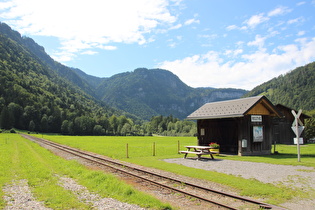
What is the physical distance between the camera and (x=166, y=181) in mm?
11750

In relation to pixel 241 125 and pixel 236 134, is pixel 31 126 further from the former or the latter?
pixel 241 125

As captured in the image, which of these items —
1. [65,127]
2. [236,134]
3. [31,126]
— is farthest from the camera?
[65,127]

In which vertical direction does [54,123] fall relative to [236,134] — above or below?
above

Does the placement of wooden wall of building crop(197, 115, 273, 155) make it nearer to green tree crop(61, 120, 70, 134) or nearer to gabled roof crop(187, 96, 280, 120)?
gabled roof crop(187, 96, 280, 120)

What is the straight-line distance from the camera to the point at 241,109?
23.7 metres

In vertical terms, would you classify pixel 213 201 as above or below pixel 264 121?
below

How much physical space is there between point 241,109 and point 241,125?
152 centimetres

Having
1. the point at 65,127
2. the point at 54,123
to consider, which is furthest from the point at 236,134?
the point at 54,123

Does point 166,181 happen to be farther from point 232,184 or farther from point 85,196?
point 85,196

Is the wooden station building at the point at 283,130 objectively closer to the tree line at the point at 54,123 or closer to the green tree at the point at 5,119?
the tree line at the point at 54,123

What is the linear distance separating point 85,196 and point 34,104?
141m

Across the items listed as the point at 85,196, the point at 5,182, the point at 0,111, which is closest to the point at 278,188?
the point at 85,196

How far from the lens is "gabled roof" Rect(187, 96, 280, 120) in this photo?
23562 millimetres

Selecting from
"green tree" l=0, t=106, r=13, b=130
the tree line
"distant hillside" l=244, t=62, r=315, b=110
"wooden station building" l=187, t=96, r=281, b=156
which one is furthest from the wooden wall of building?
"distant hillside" l=244, t=62, r=315, b=110
